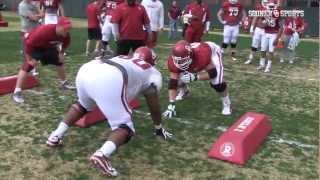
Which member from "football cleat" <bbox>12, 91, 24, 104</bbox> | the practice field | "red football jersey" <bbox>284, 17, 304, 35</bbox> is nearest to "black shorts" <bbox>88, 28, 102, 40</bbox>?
the practice field

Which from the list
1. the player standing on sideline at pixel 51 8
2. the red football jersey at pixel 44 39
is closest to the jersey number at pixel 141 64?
the red football jersey at pixel 44 39

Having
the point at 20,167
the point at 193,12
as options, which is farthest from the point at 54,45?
the point at 193,12

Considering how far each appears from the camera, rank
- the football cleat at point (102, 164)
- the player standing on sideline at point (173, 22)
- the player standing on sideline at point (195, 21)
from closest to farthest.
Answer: the football cleat at point (102, 164) → the player standing on sideline at point (195, 21) → the player standing on sideline at point (173, 22)

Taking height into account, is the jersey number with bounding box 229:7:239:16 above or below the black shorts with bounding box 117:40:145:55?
above

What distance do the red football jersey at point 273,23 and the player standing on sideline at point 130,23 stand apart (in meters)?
3.99

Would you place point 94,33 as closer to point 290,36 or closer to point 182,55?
point 290,36

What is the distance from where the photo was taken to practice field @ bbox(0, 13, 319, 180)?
5.14m

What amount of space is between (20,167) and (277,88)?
619 centimetres

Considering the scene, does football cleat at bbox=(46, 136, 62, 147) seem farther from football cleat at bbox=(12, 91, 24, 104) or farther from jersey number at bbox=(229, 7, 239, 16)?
jersey number at bbox=(229, 7, 239, 16)

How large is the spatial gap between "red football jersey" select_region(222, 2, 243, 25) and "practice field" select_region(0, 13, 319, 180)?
372 centimetres

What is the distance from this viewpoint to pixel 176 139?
6.15 metres

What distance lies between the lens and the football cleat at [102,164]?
4.69m

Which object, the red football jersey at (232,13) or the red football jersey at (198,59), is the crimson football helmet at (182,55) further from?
the red football jersey at (232,13)

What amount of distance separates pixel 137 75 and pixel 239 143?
1.45 metres
